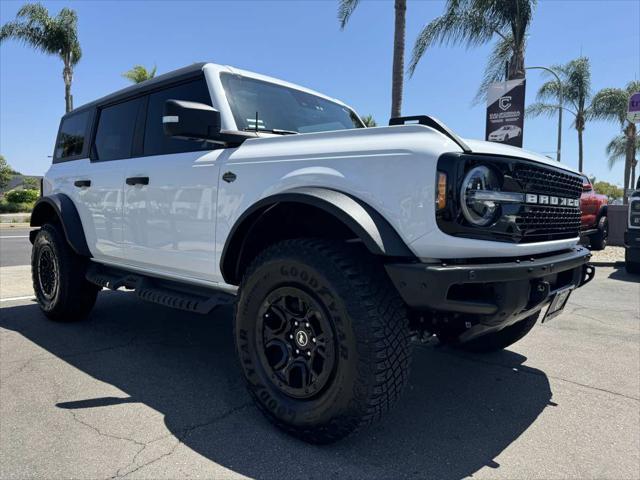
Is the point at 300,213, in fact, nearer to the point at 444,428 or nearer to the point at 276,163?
the point at 276,163

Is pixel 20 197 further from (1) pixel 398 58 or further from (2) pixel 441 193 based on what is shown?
(2) pixel 441 193

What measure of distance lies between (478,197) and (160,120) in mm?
2603

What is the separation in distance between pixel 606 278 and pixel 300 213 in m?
7.45

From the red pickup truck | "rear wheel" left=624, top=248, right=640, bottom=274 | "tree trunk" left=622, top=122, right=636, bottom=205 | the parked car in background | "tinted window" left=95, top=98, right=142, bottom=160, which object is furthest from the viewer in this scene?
"tree trunk" left=622, top=122, right=636, bottom=205

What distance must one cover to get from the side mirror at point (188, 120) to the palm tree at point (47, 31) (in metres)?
26.3

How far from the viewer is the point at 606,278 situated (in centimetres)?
825

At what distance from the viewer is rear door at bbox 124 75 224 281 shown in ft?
10.2

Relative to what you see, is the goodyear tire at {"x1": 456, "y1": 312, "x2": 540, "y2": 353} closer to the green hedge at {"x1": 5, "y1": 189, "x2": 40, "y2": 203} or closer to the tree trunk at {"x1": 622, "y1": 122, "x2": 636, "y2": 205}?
the green hedge at {"x1": 5, "y1": 189, "x2": 40, "y2": 203}

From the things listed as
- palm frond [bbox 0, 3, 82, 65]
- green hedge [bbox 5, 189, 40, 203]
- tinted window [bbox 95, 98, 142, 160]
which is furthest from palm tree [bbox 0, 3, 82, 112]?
tinted window [bbox 95, 98, 142, 160]

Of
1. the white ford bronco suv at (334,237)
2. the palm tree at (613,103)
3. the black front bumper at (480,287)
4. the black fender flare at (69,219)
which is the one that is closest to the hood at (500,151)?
the white ford bronco suv at (334,237)

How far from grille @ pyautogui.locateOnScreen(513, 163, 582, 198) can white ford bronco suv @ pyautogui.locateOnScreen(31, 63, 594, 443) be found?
0.01 metres

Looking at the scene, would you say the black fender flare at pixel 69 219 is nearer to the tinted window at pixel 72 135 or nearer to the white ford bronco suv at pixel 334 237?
the tinted window at pixel 72 135

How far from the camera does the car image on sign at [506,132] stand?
10.5 m

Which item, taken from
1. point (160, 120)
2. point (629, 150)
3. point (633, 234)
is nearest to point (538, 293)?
point (160, 120)
